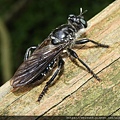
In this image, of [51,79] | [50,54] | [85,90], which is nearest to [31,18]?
[50,54]

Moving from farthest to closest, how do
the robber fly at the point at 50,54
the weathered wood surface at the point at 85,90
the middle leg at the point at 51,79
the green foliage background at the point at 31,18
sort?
the green foliage background at the point at 31,18
the robber fly at the point at 50,54
the middle leg at the point at 51,79
the weathered wood surface at the point at 85,90

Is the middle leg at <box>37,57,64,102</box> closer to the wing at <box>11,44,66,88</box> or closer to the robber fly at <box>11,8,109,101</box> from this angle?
the robber fly at <box>11,8,109,101</box>

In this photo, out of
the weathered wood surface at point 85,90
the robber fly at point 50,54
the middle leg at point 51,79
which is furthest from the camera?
the robber fly at point 50,54

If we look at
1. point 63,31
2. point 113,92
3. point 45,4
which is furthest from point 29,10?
point 113,92

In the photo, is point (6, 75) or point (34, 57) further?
point (6, 75)

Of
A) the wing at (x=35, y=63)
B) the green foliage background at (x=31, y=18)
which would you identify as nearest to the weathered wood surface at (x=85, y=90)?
the wing at (x=35, y=63)

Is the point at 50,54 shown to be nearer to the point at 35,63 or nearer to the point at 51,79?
the point at 35,63

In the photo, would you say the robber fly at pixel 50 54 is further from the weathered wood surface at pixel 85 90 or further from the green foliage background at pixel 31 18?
the green foliage background at pixel 31 18

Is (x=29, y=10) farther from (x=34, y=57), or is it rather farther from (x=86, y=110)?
(x=86, y=110)
